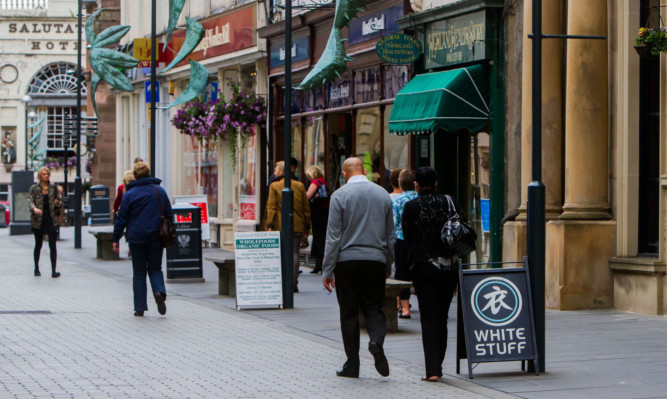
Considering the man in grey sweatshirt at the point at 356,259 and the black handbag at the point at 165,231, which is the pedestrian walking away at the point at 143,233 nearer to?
the black handbag at the point at 165,231

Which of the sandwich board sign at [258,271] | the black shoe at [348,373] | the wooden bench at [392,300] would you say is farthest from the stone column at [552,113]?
the black shoe at [348,373]

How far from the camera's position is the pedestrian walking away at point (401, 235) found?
45.9 feet

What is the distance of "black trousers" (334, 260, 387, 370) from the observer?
1009cm

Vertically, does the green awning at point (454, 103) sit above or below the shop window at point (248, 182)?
above

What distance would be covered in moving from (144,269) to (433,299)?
5.89 m

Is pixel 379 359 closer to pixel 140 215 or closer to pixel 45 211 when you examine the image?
pixel 140 215

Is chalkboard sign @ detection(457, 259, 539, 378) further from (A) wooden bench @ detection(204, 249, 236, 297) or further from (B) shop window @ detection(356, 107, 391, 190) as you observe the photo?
(B) shop window @ detection(356, 107, 391, 190)

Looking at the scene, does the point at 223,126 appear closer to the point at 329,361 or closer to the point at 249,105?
the point at 249,105

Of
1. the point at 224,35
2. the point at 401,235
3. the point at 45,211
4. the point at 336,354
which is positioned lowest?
the point at 336,354

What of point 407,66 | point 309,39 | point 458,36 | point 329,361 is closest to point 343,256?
point 329,361

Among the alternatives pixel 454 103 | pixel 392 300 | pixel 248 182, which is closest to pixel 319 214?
pixel 454 103

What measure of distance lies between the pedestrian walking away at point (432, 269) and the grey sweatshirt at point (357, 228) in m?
0.25

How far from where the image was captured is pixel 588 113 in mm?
15375

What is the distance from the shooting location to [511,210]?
17234 mm
